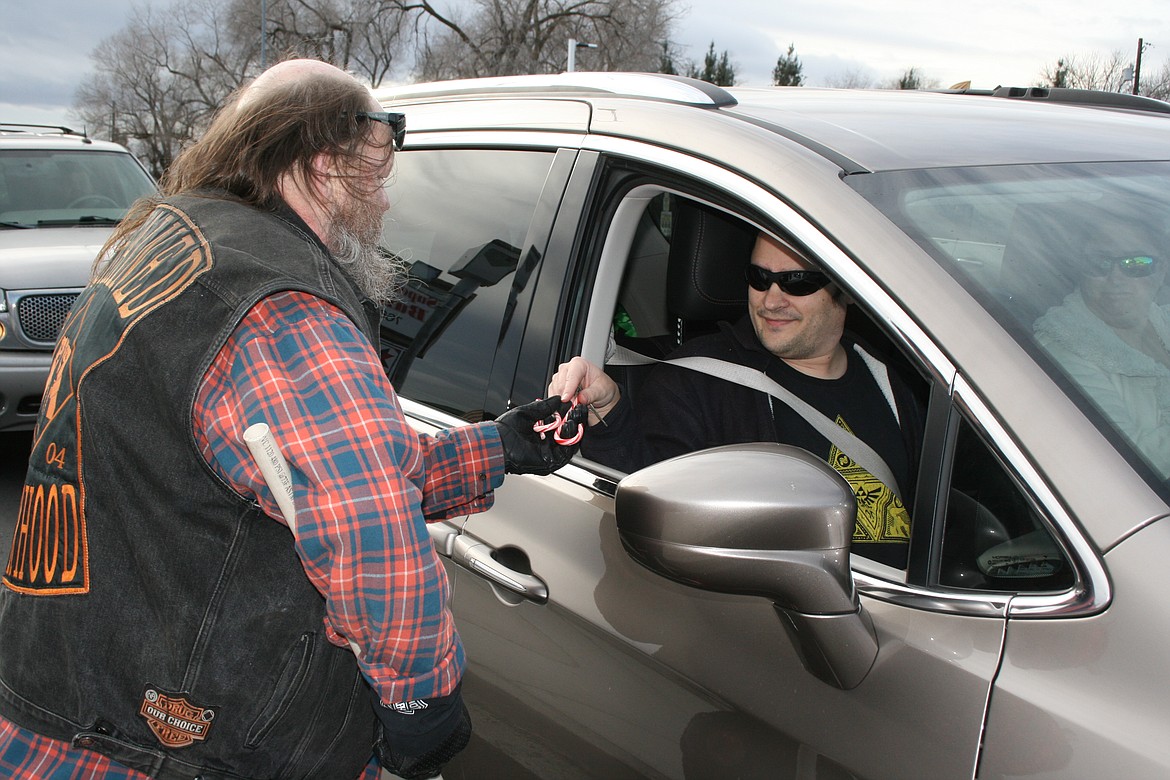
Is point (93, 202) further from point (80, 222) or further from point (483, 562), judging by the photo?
point (483, 562)

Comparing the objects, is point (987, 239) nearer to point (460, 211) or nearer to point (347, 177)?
point (347, 177)

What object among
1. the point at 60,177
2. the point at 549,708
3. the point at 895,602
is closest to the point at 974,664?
the point at 895,602

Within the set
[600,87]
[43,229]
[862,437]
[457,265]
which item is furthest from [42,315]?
[862,437]

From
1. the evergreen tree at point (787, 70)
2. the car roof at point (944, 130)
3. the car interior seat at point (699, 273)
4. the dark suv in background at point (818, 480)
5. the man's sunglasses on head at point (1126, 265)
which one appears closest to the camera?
the dark suv in background at point (818, 480)

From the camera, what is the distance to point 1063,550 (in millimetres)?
1205

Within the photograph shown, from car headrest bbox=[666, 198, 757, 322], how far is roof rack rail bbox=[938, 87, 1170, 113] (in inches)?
31.0

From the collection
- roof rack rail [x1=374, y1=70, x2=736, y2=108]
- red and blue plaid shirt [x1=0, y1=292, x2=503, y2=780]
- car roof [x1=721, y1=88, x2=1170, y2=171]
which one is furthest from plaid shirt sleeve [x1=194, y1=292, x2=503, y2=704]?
roof rack rail [x1=374, y1=70, x2=736, y2=108]

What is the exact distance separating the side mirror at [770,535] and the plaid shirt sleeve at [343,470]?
306 mm

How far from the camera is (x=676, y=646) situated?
1.57 m

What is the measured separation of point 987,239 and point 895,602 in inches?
21.8

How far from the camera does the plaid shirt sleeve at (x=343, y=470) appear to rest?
1242 mm

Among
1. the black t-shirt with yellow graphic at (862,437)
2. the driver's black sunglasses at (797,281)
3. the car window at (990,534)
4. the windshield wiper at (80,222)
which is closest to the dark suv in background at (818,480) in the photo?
the car window at (990,534)

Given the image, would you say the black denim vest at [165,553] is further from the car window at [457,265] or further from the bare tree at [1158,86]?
the bare tree at [1158,86]

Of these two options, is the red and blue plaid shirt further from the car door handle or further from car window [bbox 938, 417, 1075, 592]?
car window [bbox 938, 417, 1075, 592]
